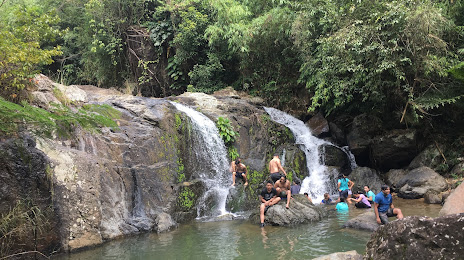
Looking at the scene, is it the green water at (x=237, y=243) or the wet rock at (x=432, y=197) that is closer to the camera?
the green water at (x=237, y=243)

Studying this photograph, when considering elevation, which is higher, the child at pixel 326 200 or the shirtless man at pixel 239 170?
the shirtless man at pixel 239 170

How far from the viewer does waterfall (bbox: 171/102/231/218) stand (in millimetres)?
11131

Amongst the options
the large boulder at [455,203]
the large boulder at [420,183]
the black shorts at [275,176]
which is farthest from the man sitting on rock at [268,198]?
the large boulder at [420,183]

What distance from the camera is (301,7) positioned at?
51.1 feet

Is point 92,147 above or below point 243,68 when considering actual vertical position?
below

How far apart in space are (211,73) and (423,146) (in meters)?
11.2

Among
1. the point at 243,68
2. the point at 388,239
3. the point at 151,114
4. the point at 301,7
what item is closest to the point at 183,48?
the point at 243,68

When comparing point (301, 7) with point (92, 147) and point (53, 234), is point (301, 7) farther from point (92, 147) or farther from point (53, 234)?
point (53, 234)

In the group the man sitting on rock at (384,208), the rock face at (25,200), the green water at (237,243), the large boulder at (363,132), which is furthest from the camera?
the large boulder at (363,132)

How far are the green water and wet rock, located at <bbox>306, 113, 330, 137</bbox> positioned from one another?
7.11m

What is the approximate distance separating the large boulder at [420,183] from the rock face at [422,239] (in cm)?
967

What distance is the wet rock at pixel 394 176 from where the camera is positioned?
14008mm

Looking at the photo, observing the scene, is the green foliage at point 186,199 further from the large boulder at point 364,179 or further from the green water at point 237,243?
the large boulder at point 364,179

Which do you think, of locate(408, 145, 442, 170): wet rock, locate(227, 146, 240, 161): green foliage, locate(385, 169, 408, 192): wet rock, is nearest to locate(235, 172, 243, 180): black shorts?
locate(227, 146, 240, 161): green foliage
